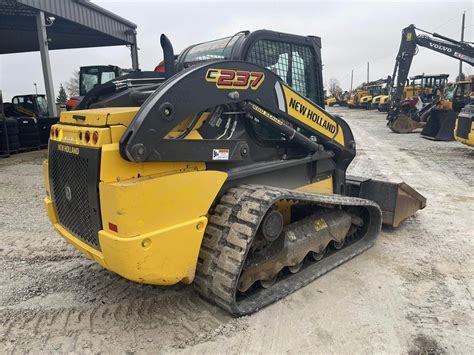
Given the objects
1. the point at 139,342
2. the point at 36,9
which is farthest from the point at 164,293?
the point at 36,9

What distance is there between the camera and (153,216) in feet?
8.00

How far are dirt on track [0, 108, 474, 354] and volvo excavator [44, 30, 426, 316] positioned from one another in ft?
0.73

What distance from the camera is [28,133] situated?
12719 millimetres

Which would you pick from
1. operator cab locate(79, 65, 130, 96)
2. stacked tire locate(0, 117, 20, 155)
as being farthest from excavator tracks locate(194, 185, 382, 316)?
operator cab locate(79, 65, 130, 96)

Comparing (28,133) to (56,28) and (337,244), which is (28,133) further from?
(337,244)

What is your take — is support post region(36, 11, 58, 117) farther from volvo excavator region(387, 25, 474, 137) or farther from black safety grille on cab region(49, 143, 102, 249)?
volvo excavator region(387, 25, 474, 137)

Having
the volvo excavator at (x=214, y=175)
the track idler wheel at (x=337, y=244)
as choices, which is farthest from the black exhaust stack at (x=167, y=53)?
the track idler wheel at (x=337, y=244)

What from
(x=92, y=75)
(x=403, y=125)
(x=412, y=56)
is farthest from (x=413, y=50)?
(x=92, y=75)

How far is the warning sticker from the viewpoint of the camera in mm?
2846

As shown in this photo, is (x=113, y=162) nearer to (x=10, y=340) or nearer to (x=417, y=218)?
(x=10, y=340)

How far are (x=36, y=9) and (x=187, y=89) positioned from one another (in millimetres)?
12186

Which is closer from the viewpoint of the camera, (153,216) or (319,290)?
(153,216)

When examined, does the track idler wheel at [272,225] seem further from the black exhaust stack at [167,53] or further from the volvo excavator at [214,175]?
the black exhaust stack at [167,53]

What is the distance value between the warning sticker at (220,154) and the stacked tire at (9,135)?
1096 centimetres
